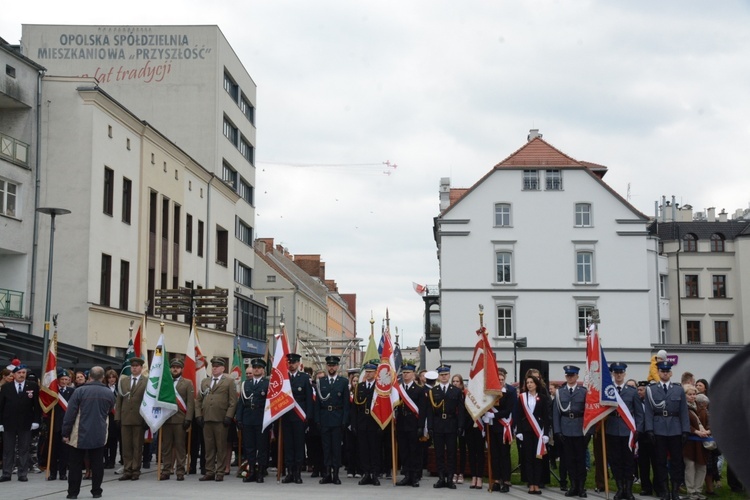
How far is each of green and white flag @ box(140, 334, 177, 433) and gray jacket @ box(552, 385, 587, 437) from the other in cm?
693

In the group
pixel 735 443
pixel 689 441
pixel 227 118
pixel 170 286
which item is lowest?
pixel 689 441

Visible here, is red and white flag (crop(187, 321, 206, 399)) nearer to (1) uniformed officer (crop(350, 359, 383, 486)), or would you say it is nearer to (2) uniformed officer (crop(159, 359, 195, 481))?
(2) uniformed officer (crop(159, 359, 195, 481))

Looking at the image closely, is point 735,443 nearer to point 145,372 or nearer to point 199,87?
point 145,372

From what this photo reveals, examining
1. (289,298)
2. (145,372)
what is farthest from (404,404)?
(289,298)

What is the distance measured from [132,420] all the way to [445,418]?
19.1 feet

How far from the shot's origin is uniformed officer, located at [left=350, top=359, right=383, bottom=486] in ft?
55.6

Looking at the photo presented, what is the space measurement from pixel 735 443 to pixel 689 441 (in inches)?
577

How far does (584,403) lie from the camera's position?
15.4 meters

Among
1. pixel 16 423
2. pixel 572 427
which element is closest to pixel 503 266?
pixel 572 427

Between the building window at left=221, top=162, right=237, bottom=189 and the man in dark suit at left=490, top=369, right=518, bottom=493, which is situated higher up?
the building window at left=221, top=162, right=237, bottom=189

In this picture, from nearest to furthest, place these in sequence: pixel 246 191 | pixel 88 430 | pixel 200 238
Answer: pixel 88 430 → pixel 200 238 → pixel 246 191

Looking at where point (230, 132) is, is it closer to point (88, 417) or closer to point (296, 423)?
point (296, 423)

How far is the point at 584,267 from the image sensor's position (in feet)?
180

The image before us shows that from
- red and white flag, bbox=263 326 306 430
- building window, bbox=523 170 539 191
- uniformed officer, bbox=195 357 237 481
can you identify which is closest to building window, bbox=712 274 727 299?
building window, bbox=523 170 539 191
